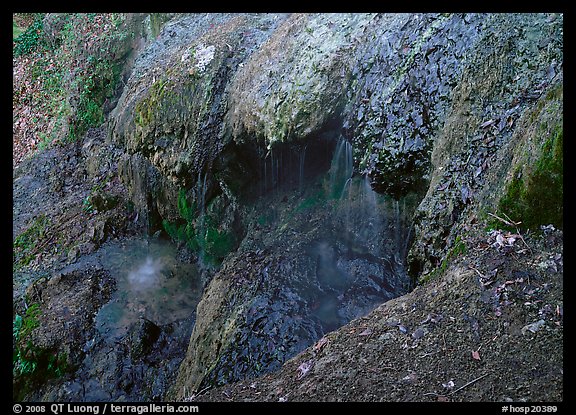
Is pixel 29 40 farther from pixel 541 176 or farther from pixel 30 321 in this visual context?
pixel 541 176

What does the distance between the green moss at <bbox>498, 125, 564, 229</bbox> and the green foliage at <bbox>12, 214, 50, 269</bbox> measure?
33.0ft

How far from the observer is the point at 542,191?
12.6ft

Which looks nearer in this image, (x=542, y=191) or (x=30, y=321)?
(x=542, y=191)

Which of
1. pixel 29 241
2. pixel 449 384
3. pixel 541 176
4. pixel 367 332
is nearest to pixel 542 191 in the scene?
pixel 541 176

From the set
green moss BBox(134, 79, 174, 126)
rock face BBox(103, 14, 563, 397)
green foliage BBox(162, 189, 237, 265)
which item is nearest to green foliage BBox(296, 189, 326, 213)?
rock face BBox(103, 14, 563, 397)

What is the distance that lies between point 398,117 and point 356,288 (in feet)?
8.35

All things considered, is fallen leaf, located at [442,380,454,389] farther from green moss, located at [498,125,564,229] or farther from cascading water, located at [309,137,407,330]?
cascading water, located at [309,137,407,330]

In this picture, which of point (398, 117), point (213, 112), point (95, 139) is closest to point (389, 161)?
point (398, 117)

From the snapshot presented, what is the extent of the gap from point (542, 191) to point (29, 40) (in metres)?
15.7

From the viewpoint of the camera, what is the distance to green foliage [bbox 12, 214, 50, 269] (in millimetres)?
10125

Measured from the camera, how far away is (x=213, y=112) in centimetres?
815

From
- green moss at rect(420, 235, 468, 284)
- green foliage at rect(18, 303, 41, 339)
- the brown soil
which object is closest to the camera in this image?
the brown soil

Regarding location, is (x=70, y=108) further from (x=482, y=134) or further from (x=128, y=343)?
(x=482, y=134)

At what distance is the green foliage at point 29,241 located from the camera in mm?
10125
